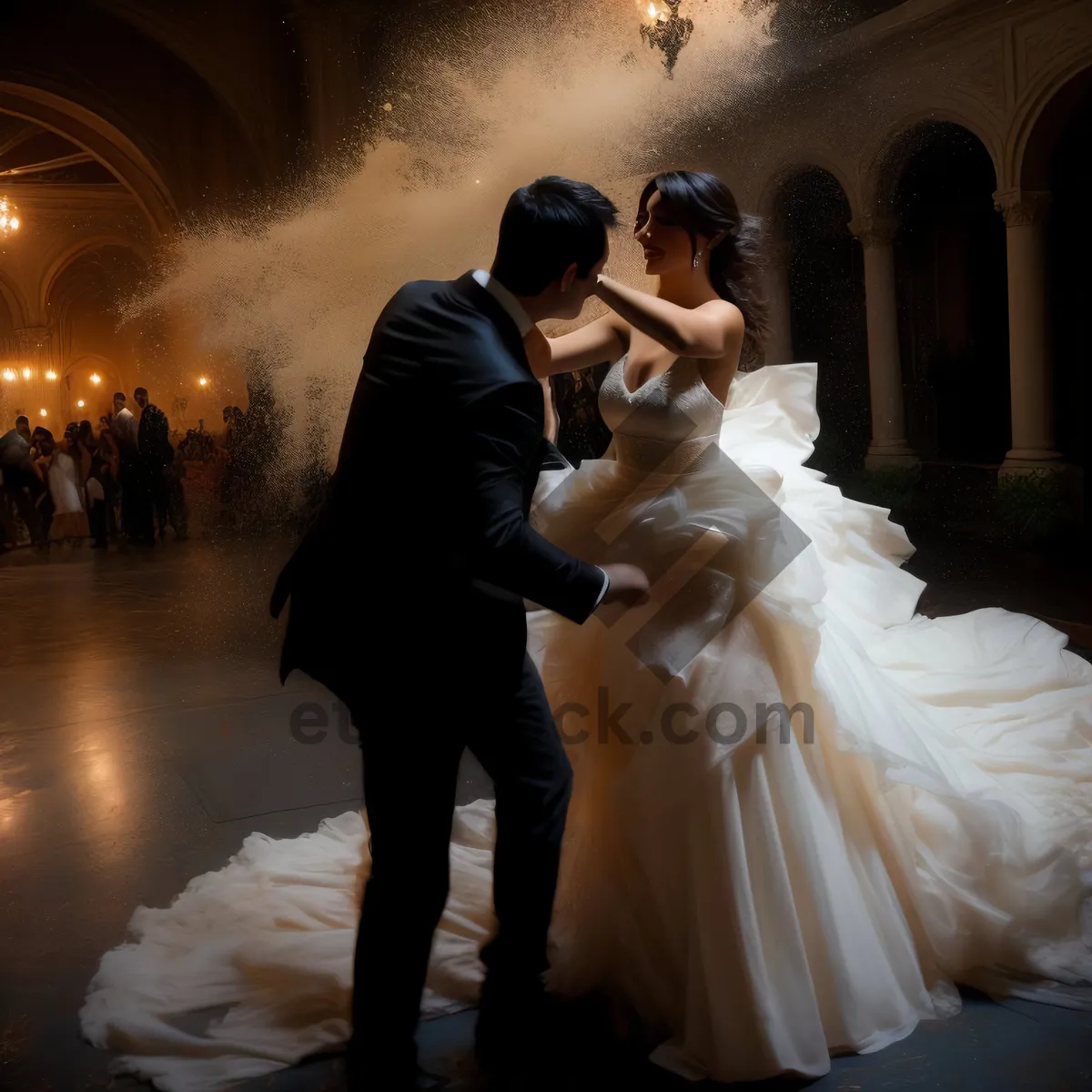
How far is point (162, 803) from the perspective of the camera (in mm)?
3346

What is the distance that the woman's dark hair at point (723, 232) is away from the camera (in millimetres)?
2180

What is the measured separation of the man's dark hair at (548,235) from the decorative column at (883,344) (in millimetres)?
7184

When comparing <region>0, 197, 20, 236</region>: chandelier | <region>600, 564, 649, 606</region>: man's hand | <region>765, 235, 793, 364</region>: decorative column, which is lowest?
<region>600, 564, 649, 606</region>: man's hand

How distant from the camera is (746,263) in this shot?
7.54ft

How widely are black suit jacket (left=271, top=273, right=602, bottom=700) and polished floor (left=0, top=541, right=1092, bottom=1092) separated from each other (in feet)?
2.43

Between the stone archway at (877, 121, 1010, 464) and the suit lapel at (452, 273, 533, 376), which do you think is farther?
the stone archway at (877, 121, 1010, 464)

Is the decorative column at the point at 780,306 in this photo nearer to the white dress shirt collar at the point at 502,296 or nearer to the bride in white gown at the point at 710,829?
the bride in white gown at the point at 710,829

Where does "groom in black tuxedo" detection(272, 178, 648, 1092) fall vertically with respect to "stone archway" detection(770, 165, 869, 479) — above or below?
→ below

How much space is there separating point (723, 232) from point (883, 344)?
6.77 metres

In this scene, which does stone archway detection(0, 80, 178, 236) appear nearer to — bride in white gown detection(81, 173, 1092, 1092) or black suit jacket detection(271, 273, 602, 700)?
bride in white gown detection(81, 173, 1092, 1092)

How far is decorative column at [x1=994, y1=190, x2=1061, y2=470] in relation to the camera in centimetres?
754

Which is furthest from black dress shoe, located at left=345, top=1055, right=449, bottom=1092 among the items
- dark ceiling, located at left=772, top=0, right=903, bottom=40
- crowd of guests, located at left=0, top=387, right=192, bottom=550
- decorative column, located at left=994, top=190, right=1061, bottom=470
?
crowd of guests, located at left=0, top=387, right=192, bottom=550

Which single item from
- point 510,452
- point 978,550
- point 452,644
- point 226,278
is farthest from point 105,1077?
point 226,278

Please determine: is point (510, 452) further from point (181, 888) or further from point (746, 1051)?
point (181, 888)
